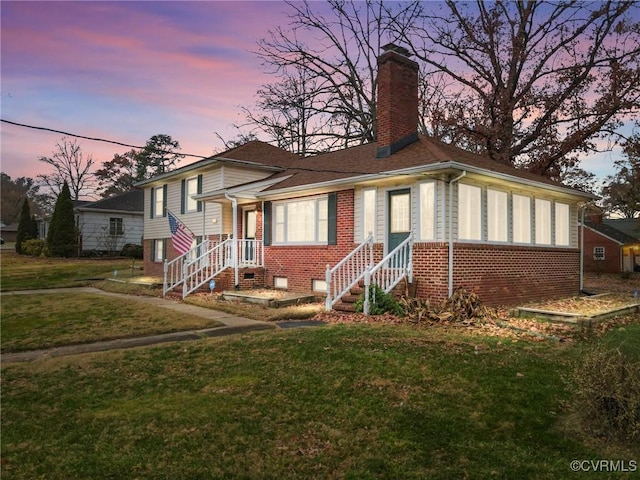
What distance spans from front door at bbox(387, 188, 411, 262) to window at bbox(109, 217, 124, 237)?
2851 cm

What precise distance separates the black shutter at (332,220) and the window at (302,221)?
0.18m

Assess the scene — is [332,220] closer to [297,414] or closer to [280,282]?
[280,282]

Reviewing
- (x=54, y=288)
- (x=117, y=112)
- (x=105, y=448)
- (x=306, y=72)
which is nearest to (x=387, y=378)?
(x=105, y=448)

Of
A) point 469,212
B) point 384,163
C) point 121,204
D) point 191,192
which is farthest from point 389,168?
point 121,204

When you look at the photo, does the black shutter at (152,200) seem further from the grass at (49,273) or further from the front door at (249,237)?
the front door at (249,237)

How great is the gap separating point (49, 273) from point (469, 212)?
20.6m

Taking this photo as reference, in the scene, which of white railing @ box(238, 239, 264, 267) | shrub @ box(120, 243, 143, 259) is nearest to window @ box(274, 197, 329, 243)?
white railing @ box(238, 239, 264, 267)

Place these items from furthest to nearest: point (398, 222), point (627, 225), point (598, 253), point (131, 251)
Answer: point (627, 225), point (598, 253), point (131, 251), point (398, 222)

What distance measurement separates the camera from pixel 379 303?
10.3 metres

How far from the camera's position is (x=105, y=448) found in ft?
12.5

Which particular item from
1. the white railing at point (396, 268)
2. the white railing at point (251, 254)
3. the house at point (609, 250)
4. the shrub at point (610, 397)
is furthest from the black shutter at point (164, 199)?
the house at point (609, 250)

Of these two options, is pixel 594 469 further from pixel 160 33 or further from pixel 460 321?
pixel 160 33

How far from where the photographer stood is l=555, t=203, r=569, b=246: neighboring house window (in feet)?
47.1

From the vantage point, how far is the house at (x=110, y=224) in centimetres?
3353
